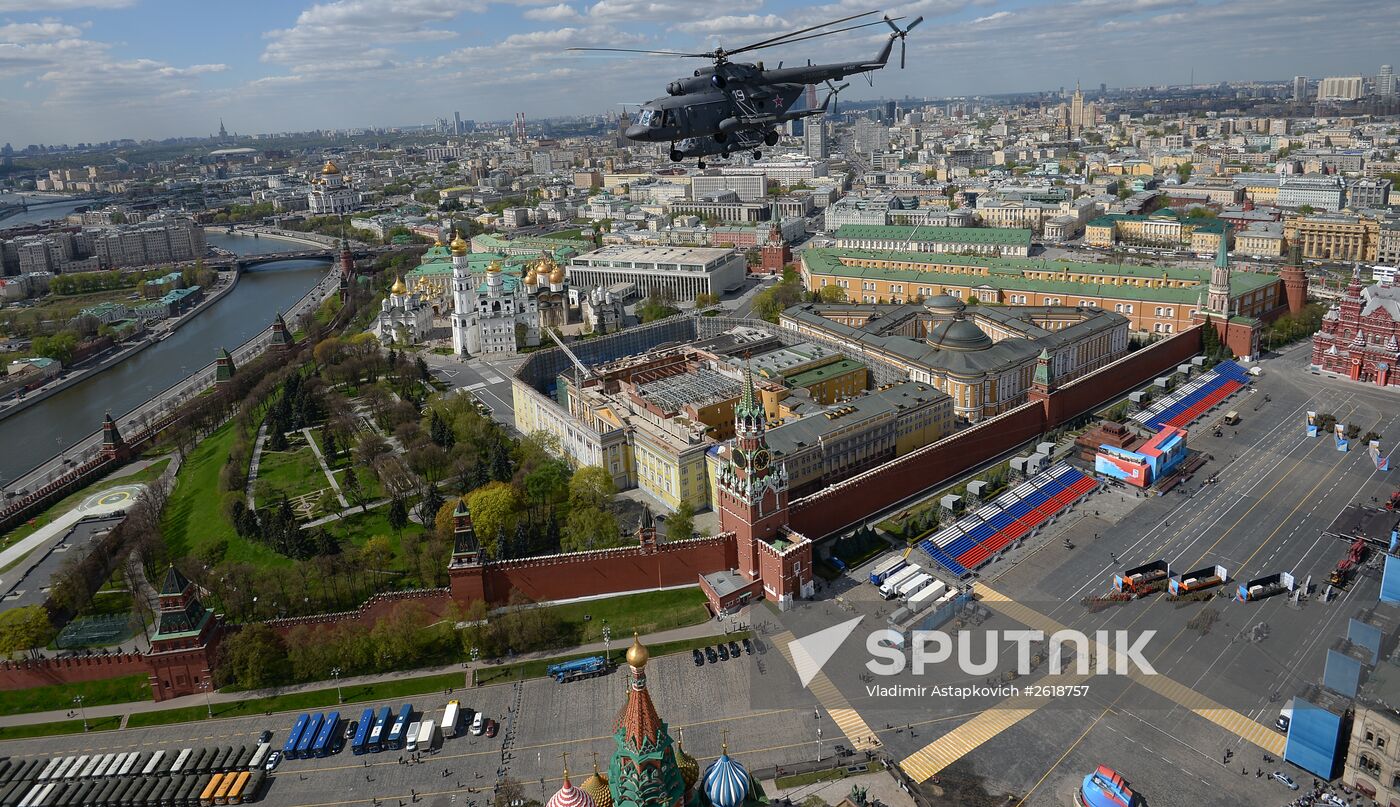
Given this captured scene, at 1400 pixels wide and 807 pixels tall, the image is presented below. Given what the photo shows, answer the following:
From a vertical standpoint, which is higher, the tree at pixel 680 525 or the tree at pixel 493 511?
the tree at pixel 493 511

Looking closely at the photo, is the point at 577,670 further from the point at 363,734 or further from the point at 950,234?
the point at 950,234

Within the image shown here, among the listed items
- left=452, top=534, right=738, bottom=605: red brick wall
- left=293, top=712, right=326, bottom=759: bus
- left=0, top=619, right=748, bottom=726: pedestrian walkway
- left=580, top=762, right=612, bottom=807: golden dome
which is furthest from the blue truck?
left=580, top=762, right=612, bottom=807: golden dome

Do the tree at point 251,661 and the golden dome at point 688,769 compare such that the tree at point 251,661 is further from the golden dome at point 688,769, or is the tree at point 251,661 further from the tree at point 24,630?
the golden dome at point 688,769

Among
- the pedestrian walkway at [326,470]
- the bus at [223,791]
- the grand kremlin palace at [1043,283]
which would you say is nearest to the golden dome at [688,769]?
the bus at [223,791]

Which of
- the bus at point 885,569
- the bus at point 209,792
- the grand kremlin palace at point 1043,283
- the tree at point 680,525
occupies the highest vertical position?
the grand kremlin palace at point 1043,283

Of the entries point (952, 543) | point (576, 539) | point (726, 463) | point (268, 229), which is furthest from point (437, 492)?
point (268, 229)

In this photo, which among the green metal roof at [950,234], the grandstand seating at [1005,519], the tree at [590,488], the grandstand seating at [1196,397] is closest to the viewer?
the grandstand seating at [1005,519]

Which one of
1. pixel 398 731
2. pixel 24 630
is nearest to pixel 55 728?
pixel 24 630

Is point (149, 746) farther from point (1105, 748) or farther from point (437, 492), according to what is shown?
point (1105, 748)
